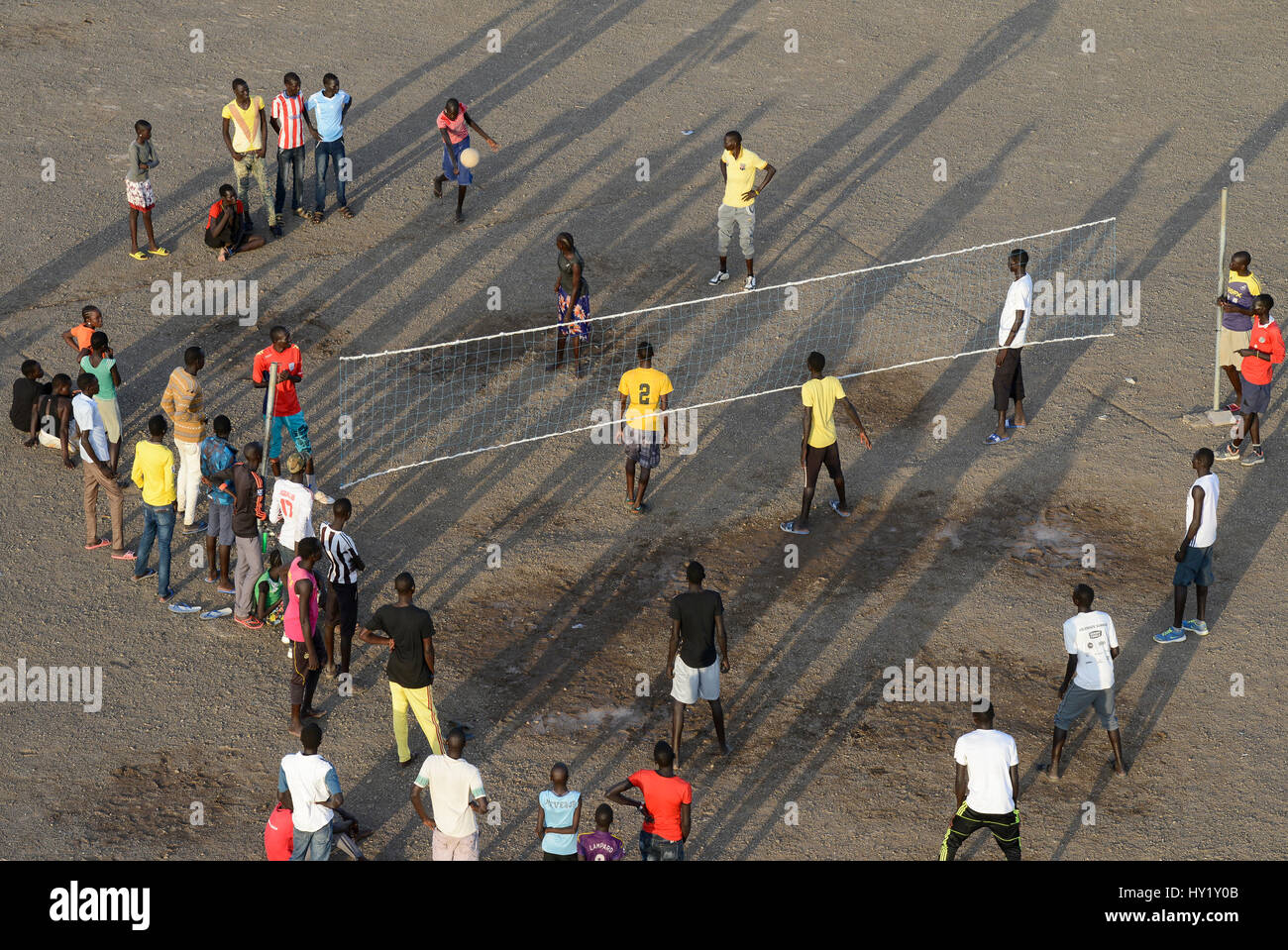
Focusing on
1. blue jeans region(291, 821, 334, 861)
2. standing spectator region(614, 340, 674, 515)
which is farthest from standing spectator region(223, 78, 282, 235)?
blue jeans region(291, 821, 334, 861)

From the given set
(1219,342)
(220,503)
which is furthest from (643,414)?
(1219,342)

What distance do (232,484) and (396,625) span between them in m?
3.10

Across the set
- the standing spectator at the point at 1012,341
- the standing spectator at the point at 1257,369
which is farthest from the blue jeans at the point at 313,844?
the standing spectator at the point at 1257,369

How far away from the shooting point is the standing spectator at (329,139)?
2153 centimetres

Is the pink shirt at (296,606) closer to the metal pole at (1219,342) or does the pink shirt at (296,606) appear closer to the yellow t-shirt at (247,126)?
the yellow t-shirt at (247,126)

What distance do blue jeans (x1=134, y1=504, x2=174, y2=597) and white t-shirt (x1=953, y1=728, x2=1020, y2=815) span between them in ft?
25.8

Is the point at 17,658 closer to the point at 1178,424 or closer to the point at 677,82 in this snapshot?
the point at 1178,424

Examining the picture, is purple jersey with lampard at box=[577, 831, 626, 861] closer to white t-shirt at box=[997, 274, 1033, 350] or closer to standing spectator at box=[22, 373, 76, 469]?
standing spectator at box=[22, 373, 76, 469]

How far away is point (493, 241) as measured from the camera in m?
21.7

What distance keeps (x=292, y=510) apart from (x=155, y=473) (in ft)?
4.71

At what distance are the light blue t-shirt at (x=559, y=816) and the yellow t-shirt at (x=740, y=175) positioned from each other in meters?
10.8

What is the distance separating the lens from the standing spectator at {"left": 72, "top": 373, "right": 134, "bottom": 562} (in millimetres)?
15656

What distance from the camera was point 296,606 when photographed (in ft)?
44.0

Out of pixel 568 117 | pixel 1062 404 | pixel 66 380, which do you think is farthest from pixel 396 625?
pixel 568 117
